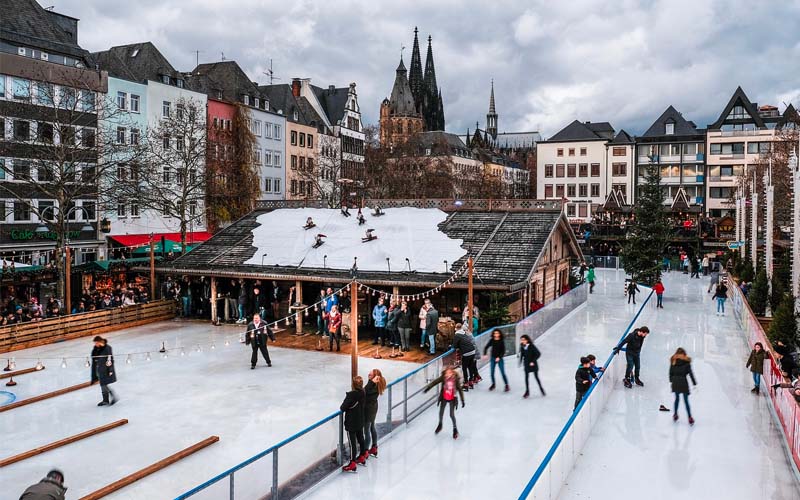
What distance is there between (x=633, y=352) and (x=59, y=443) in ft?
39.3

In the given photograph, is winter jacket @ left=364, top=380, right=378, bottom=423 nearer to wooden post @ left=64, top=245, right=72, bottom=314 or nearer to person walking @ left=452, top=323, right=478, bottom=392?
person walking @ left=452, top=323, right=478, bottom=392

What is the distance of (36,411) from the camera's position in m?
14.3

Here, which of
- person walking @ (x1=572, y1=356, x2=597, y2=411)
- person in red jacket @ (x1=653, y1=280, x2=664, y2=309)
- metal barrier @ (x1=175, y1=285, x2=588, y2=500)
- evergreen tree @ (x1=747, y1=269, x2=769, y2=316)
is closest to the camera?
metal barrier @ (x1=175, y1=285, x2=588, y2=500)

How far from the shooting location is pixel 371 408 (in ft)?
35.6

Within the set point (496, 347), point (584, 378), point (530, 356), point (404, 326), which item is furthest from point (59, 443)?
point (404, 326)

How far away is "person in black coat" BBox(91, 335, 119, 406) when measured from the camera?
14367 millimetres

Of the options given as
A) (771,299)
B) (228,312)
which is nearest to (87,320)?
(228,312)

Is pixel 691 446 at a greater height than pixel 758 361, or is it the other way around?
pixel 758 361

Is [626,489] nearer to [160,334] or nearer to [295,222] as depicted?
[160,334]

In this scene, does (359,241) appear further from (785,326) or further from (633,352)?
(785,326)

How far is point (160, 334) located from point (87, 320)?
2.59 m

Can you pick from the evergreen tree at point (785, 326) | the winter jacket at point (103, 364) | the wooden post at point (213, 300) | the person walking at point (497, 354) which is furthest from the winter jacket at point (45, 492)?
the wooden post at point (213, 300)

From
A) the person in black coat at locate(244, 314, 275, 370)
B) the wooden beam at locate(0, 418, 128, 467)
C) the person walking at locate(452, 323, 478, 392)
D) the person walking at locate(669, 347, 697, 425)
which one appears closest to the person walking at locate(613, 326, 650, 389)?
the person walking at locate(669, 347, 697, 425)

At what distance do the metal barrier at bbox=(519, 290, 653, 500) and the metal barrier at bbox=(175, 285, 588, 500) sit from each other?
121 inches
